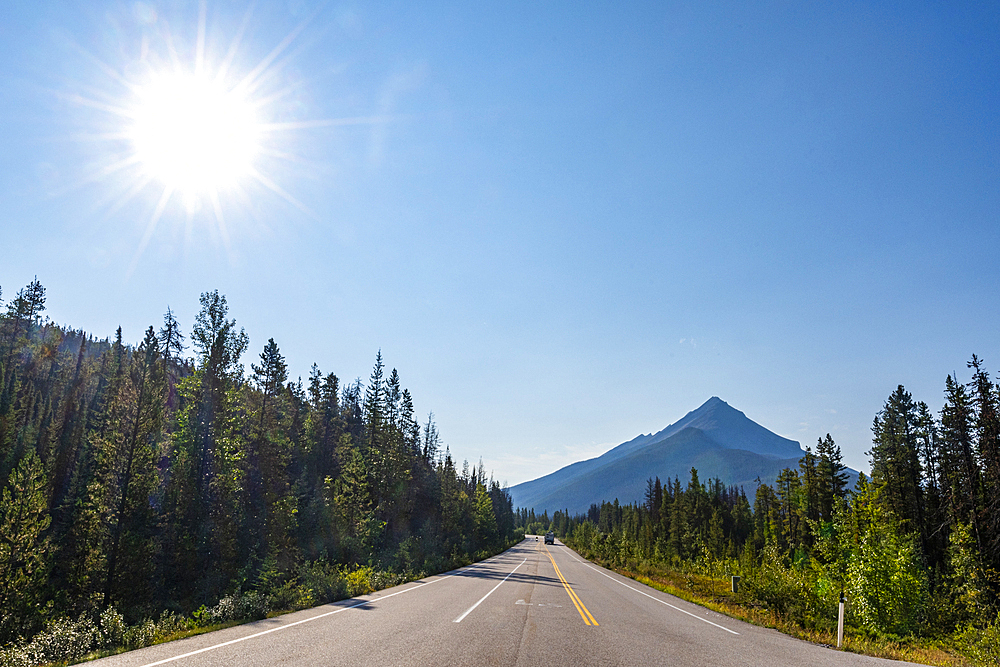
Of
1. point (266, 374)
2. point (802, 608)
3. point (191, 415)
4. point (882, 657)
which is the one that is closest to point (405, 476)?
point (266, 374)

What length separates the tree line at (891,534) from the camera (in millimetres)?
17312

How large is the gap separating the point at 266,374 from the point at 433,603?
40614 millimetres

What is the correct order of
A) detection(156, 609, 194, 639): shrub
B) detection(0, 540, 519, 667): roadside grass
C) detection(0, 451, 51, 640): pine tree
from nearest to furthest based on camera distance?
detection(0, 540, 519, 667): roadside grass
detection(156, 609, 194, 639): shrub
detection(0, 451, 51, 640): pine tree

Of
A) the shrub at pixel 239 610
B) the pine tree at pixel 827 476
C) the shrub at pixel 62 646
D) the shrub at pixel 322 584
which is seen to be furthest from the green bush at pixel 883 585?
the pine tree at pixel 827 476

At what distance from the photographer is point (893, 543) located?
18.0 m

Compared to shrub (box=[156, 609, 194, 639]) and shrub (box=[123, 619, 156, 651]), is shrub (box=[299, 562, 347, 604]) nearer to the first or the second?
shrub (box=[156, 609, 194, 639])

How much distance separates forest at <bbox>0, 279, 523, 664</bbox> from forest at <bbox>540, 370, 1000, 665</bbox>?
15635 mm

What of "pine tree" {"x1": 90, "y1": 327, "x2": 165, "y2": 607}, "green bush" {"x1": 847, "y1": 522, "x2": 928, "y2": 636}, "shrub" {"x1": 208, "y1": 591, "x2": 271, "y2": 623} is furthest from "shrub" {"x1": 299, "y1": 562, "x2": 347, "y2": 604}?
"green bush" {"x1": 847, "y1": 522, "x2": 928, "y2": 636}

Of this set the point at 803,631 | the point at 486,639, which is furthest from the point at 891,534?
the point at 486,639

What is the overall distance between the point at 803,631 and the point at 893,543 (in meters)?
5.83

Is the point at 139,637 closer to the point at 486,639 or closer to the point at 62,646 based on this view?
the point at 62,646

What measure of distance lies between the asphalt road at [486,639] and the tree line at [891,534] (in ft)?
13.9

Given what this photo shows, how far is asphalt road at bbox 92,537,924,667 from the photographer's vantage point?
8.78 m

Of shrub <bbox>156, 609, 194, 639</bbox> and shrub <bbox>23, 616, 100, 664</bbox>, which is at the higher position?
shrub <bbox>23, 616, 100, 664</bbox>
